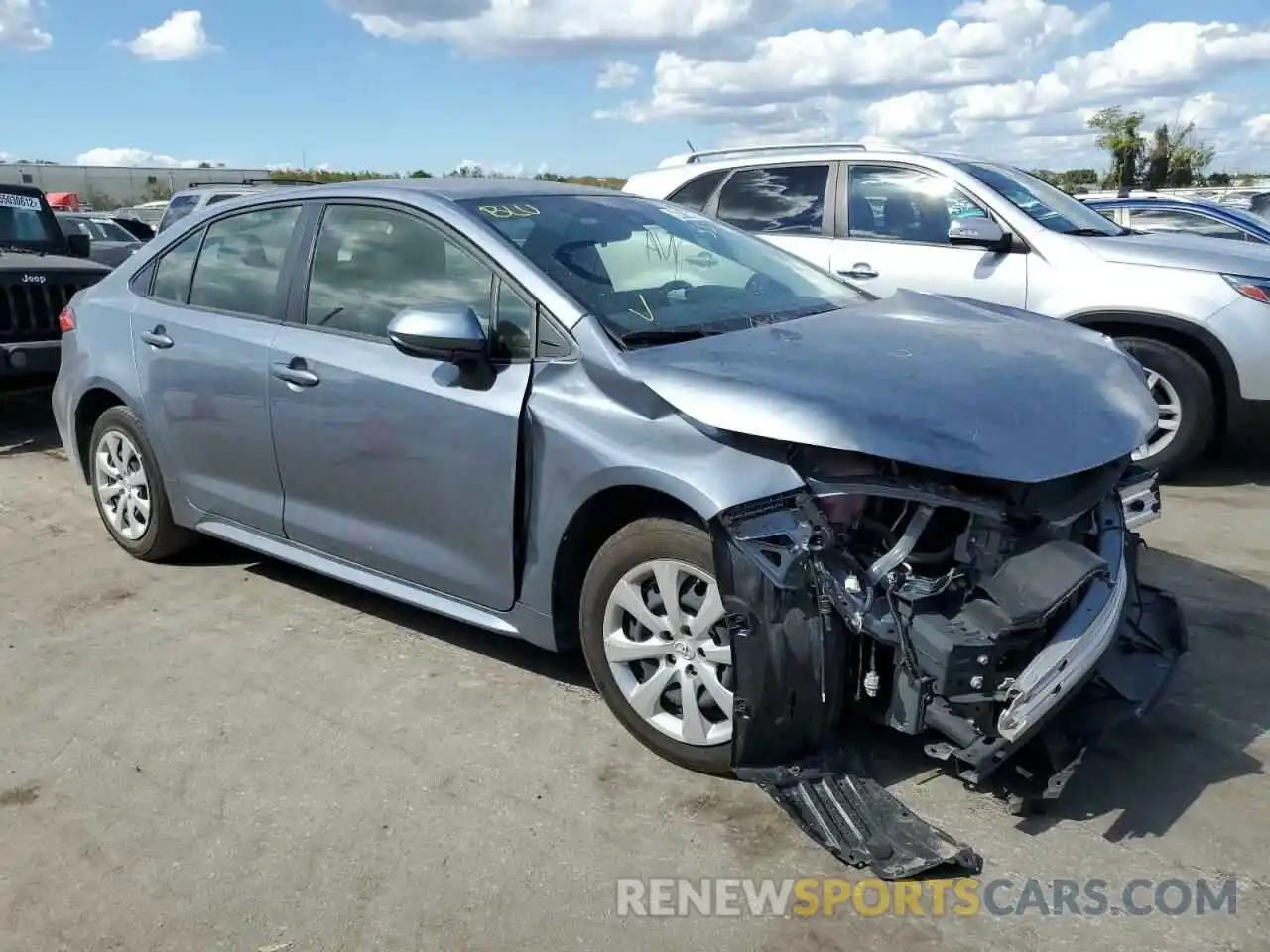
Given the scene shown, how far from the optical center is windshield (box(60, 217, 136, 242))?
58.1 feet

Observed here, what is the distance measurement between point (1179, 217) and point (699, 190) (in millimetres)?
8052

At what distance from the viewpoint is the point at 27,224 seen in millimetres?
9875

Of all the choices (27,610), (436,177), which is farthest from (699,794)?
(27,610)

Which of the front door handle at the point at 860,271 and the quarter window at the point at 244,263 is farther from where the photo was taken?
the front door handle at the point at 860,271

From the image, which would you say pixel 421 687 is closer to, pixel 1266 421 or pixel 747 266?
pixel 747 266

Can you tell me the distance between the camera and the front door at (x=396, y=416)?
3697 millimetres

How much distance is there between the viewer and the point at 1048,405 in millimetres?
3215

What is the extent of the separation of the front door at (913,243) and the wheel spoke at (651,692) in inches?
153

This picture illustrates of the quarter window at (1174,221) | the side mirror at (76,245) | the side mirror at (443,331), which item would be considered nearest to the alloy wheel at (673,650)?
the side mirror at (443,331)

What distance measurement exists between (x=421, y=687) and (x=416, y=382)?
3.59ft

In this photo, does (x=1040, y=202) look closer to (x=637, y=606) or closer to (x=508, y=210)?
(x=508, y=210)

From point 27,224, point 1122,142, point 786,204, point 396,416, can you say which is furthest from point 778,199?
point 1122,142

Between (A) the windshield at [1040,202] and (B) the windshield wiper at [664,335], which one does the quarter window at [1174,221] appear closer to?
(A) the windshield at [1040,202]

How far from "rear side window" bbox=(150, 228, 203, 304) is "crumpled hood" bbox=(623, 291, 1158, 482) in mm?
2564
